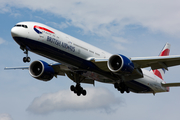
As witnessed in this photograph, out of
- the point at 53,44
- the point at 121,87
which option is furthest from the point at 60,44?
the point at 121,87

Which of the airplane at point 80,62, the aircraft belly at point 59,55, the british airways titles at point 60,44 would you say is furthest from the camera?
the british airways titles at point 60,44

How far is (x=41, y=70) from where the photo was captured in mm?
37500

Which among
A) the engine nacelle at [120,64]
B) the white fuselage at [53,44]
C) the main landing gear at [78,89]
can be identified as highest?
the white fuselage at [53,44]

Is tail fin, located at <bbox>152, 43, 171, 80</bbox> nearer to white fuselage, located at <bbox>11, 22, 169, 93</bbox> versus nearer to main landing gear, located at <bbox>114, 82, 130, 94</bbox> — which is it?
main landing gear, located at <bbox>114, 82, 130, 94</bbox>

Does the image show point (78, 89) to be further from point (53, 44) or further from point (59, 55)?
point (53, 44)

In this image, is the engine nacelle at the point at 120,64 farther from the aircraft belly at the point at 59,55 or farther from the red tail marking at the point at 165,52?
the red tail marking at the point at 165,52

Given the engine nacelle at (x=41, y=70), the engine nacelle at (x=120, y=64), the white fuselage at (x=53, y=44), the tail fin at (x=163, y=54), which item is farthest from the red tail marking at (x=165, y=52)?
the engine nacelle at (x=41, y=70)

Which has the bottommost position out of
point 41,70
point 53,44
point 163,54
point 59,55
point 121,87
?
point 121,87

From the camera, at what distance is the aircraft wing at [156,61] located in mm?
32700

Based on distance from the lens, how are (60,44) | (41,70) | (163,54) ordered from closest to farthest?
(60,44) → (41,70) → (163,54)

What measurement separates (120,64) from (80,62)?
4.40m

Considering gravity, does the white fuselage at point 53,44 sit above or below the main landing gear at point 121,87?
above

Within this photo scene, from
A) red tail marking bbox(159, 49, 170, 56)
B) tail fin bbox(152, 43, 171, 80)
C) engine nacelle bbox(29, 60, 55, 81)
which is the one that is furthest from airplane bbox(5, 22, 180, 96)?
red tail marking bbox(159, 49, 170, 56)

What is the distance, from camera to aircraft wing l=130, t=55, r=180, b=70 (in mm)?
32700
